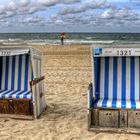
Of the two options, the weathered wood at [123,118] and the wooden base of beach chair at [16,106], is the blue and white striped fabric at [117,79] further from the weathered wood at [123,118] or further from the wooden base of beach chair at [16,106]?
the wooden base of beach chair at [16,106]

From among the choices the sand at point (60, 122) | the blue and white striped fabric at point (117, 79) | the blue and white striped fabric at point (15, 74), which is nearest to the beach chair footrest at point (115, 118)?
the sand at point (60, 122)

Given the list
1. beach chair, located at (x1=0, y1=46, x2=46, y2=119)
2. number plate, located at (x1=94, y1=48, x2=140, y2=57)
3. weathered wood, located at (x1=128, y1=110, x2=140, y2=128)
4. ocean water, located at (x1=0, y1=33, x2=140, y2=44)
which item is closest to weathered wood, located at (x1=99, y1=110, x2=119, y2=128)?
weathered wood, located at (x1=128, y1=110, x2=140, y2=128)

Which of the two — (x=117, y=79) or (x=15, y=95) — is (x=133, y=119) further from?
(x=15, y=95)

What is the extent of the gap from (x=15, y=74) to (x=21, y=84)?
0.27 m

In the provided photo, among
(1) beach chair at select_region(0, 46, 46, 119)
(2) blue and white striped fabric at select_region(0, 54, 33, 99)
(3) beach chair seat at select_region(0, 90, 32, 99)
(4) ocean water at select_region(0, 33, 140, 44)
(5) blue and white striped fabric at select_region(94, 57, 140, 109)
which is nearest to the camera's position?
(5) blue and white striped fabric at select_region(94, 57, 140, 109)

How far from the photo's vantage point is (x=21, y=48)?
249 inches

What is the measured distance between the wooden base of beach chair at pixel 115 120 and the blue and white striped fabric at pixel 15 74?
1874 millimetres

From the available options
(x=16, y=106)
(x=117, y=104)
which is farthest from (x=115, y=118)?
(x=16, y=106)

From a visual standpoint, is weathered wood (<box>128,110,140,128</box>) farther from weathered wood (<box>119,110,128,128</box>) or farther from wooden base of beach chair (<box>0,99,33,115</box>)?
wooden base of beach chair (<box>0,99,33,115</box>)

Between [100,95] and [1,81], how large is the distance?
7.99 ft

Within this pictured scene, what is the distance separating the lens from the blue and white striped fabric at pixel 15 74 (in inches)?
279

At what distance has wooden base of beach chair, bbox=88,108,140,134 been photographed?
18.5ft

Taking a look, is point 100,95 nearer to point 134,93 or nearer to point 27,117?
point 134,93

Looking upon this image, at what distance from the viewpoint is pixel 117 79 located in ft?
20.6
